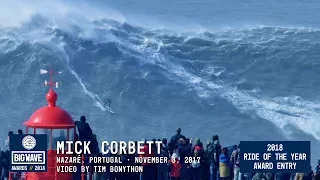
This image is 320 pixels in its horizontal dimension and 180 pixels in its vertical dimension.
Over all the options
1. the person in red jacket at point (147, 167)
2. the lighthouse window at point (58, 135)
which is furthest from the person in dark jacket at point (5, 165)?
the lighthouse window at point (58, 135)

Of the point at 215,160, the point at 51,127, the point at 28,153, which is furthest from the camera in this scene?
Result: the point at 215,160

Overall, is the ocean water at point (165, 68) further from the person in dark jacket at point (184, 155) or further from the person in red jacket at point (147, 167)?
the person in red jacket at point (147, 167)

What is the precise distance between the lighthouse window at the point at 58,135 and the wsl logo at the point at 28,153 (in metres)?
0.18

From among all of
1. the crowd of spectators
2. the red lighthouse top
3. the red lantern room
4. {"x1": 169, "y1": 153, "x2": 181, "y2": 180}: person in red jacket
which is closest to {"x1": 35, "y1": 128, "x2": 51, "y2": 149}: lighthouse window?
the red lantern room

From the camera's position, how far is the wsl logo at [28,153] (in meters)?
28.8

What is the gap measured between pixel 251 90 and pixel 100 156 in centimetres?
3058

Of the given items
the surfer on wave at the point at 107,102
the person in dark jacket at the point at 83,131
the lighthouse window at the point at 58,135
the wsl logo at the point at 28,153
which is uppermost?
the surfer on wave at the point at 107,102

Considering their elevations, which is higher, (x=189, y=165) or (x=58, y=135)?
(x=189, y=165)

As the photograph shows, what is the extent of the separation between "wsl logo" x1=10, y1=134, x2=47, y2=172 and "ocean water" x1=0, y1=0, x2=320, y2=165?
22.5 meters

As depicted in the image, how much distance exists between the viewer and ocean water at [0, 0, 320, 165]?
56.6 meters

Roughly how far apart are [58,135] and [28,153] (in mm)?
831

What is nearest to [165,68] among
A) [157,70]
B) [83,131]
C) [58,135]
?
[157,70]

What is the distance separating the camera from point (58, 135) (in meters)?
28.9

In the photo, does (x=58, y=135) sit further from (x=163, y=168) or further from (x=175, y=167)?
(x=175, y=167)
